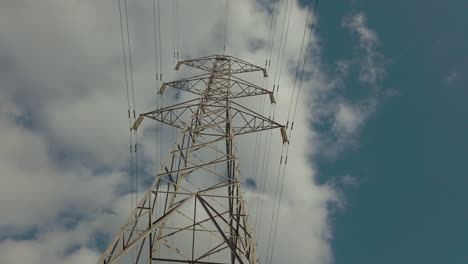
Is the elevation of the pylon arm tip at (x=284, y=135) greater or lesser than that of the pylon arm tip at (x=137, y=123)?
lesser

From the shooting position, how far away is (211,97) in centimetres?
1392

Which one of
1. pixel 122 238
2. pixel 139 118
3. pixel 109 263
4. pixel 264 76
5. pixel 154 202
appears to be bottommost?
pixel 109 263

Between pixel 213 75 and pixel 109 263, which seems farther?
pixel 213 75

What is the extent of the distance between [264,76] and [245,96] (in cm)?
514

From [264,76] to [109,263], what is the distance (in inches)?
612

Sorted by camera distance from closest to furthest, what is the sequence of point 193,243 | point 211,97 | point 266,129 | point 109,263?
point 109,263, point 193,243, point 266,129, point 211,97

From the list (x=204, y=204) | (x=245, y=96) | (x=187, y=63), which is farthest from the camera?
(x=187, y=63)

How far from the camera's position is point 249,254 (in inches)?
270

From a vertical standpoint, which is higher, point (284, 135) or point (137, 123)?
point (137, 123)

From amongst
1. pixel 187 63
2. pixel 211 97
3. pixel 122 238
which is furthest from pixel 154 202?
pixel 187 63

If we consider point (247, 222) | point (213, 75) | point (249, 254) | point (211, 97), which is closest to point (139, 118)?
point (211, 97)

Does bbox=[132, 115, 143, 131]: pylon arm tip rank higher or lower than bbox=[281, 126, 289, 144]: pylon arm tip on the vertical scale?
higher

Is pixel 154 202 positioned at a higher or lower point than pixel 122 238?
higher

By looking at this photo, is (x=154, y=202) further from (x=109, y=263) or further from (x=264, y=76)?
(x=264, y=76)
